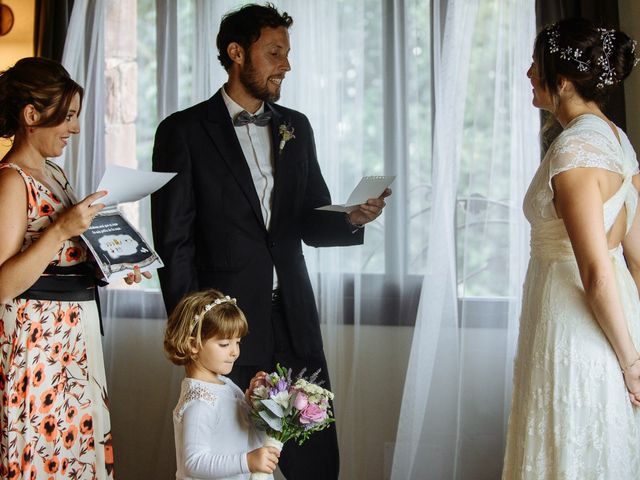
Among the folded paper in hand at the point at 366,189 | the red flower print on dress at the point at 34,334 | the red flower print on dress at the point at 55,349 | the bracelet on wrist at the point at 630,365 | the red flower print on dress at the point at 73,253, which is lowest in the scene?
the bracelet on wrist at the point at 630,365

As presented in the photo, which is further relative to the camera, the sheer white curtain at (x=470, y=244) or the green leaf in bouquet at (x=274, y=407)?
the sheer white curtain at (x=470, y=244)

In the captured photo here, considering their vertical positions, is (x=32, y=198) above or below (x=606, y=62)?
below

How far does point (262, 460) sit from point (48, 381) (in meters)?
0.70

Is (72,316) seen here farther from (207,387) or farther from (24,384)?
(207,387)

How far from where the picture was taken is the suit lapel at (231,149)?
249 centimetres

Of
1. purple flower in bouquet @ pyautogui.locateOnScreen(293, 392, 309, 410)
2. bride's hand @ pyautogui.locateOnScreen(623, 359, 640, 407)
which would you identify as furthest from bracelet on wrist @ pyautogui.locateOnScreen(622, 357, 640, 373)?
purple flower in bouquet @ pyautogui.locateOnScreen(293, 392, 309, 410)

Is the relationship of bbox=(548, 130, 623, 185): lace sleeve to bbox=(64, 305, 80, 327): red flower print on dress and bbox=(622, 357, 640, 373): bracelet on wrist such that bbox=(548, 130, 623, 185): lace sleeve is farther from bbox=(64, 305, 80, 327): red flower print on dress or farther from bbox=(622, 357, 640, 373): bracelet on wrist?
bbox=(64, 305, 80, 327): red flower print on dress

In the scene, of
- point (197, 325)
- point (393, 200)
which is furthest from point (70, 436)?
point (393, 200)

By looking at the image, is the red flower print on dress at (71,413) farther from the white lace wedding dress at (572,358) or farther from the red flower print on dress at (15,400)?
the white lace wedding dress at (572,358)

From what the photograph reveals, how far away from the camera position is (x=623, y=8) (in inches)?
116

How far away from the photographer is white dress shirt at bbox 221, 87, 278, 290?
101 inches

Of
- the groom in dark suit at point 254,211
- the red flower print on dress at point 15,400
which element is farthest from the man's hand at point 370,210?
the red flower print on dress at point 15,400

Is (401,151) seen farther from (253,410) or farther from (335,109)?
(253,410)

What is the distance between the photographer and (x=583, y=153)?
1866 mm
